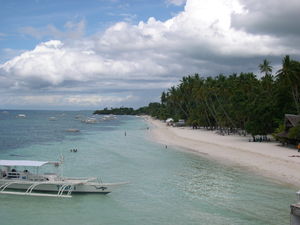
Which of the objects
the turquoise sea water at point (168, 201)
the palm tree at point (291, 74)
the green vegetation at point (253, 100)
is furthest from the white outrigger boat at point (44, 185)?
the palm tree at point (291, 74)

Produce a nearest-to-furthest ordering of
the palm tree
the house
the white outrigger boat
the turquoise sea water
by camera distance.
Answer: the turquoise sea water < the white outrigger boat < the house < the palm tree

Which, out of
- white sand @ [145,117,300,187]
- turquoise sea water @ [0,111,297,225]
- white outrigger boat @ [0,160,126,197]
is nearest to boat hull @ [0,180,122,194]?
white outrigger boat @ [0,160,126,197]

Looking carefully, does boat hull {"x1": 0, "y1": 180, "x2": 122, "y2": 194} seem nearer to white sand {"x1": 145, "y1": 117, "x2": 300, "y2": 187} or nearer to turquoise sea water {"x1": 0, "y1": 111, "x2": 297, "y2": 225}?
turquoise sea water {"x1": 0, "y1": 111, "x2": 297, "y2": 225}

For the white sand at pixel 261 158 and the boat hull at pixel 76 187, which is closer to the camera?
the boat hull at pixel 76 187

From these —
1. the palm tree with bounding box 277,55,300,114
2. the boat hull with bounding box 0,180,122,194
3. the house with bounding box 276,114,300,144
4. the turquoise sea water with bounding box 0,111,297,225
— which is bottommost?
the turquoise sea water with bounding box 0,111,297,225

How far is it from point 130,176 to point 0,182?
34.3ft

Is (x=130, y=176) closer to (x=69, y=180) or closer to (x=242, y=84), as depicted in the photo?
(x=69, y=180)

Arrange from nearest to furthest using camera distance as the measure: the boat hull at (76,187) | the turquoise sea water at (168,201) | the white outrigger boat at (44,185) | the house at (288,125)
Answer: the turquoise sea water at (168,201) < the white outrigger boat at (44,185) < the boat hull at (76,187) < the house at (288,125)

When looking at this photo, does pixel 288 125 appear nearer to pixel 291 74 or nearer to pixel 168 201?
pixel 291 74

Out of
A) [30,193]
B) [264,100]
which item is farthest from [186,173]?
[264,100]

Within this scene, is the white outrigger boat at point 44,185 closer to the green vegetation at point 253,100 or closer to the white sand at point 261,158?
the white sand at point 261,158

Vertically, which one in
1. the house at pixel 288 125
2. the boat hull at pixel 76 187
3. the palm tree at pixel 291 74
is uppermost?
the palm tree at pixel 291 74

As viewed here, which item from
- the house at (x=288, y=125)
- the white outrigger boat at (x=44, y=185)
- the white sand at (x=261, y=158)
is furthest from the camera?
the house at (x=288, y=125)

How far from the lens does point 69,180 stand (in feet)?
73.4
